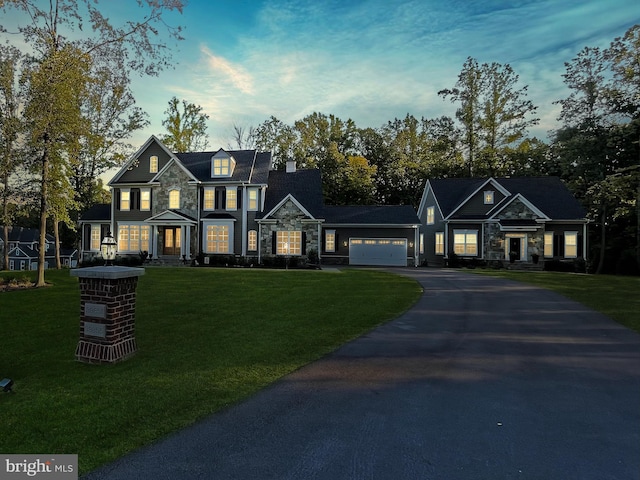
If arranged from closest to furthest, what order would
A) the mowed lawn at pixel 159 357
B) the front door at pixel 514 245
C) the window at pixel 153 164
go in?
the mowed lawn at pixel 159 357 < the front door at pixel 514 245 < the window at pixel 153 164

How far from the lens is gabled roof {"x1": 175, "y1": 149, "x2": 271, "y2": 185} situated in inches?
1104

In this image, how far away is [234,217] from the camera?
27.6 metres

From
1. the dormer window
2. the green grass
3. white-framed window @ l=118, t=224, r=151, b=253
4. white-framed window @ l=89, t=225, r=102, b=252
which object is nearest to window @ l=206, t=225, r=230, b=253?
the dormer window

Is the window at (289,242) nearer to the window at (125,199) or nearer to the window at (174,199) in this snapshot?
the window at (174,199)

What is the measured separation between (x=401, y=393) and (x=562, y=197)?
29.6 meters

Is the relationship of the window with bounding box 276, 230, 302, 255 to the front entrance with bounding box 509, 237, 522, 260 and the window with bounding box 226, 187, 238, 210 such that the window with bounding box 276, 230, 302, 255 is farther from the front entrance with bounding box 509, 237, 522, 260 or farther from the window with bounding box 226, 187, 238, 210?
the front entrance with bounding box 509, 237, 522, 260

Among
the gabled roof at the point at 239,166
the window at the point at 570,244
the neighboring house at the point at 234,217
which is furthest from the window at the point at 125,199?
the window at the point at 570,244

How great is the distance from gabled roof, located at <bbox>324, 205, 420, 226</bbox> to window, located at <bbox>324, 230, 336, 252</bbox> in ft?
2.68

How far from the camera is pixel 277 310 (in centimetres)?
1016

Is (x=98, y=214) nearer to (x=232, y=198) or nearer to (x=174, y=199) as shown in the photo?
(x=174, y=199)

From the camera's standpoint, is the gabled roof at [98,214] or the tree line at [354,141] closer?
the tree line at [354,141]

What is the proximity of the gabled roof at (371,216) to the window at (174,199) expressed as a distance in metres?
10.9

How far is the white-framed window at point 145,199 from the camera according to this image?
28438 mm

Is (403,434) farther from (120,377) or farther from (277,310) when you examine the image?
(277,310)
